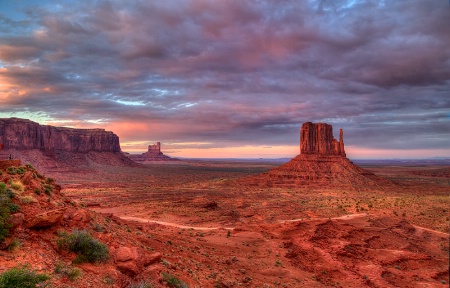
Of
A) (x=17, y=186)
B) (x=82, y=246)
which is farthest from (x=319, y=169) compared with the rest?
(x=17, y=186)

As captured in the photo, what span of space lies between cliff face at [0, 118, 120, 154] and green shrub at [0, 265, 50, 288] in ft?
423

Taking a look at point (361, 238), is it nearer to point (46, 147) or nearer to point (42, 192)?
point (42, 192)

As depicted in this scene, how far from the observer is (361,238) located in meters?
28.7

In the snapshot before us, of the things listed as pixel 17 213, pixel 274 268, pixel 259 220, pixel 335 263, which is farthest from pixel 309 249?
pixel 17 213

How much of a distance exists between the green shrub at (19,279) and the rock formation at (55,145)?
105803 millimetres

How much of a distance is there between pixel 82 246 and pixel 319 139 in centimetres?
9885

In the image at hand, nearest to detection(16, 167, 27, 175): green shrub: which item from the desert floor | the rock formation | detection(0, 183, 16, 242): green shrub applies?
detection(0, 183, 16, 242): green shrub

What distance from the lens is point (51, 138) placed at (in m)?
144

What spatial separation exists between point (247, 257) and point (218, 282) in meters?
7.26

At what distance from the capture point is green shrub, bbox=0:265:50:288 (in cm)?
804

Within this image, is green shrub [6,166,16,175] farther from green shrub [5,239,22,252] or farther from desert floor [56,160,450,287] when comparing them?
desert floor [56,160,450,287]

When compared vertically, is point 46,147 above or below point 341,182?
above

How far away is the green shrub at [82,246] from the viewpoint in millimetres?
11550

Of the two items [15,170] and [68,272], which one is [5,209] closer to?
[68,272]
